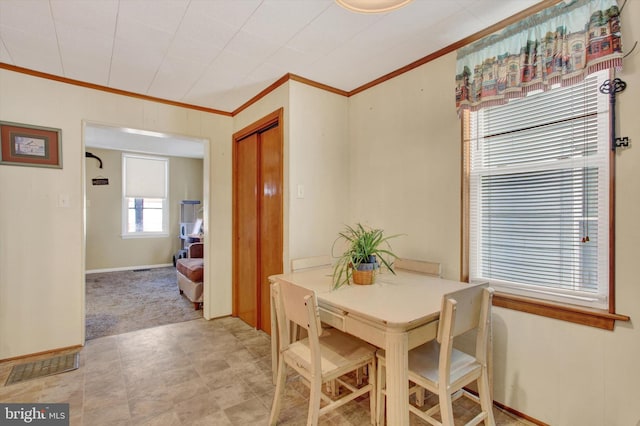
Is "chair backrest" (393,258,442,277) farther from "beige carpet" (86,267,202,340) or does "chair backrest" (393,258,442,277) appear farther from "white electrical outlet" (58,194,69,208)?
"white electrical outlet" (58,194,69,208)

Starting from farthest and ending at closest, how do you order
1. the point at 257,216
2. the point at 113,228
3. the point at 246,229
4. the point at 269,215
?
the point at 113,228 → the point at 246,229 → the point at 257,216 → the point at 269,215

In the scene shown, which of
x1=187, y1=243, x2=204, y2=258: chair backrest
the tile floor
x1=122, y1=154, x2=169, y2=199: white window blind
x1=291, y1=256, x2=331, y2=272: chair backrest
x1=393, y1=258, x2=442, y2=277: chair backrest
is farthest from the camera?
x1=122, y1=154, x2=169, y2=199: white window blind

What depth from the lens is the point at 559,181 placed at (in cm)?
178

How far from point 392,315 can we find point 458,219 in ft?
3.55

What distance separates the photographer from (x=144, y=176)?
659 cm

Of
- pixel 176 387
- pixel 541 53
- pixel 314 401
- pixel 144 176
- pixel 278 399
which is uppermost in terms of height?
pixel 541 53

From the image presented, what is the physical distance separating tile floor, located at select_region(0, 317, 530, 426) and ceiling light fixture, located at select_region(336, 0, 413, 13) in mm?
2265

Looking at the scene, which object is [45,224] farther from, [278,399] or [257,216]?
[278,399]

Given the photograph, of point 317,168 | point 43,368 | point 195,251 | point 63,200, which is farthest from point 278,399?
point 195,251

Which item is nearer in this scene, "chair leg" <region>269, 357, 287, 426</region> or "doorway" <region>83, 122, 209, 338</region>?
"chair leg" <region>269, 357, 287, 426</region>

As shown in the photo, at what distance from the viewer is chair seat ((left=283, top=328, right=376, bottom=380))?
161 cm

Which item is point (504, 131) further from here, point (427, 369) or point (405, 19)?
point (427, 369)

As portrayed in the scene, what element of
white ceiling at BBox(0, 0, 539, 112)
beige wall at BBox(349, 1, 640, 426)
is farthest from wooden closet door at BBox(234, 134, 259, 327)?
beige wall at BBox(349, 1, 640, 426)

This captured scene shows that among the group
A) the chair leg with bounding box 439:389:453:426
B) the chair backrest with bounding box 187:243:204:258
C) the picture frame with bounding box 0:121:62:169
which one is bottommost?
the chair leg with bounding box 439:389:453:426
